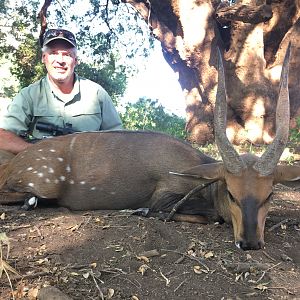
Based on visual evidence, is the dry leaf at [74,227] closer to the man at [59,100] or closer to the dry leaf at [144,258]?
the dry leaf at [144,258]

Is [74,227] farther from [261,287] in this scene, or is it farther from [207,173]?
[261,287]

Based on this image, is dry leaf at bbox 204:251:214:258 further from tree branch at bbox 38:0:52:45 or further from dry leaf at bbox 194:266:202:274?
tree branch at bbox 38:0:52:45

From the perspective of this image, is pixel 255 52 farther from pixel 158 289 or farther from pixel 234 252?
pixel 158 289

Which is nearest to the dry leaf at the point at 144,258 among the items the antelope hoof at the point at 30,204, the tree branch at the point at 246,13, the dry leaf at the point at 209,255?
the dry leaf at the point at 209,255

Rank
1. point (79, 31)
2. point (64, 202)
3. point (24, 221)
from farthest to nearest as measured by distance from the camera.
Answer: point (79, 31), point (64, 202), point (24, 221)

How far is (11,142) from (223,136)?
113 inches

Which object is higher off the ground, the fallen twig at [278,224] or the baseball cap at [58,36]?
the baseball cap at [58,36]

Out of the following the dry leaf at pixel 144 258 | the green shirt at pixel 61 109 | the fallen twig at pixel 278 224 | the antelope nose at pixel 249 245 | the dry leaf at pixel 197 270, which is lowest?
the fallen twig at pixel 278 224

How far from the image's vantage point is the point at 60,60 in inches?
257

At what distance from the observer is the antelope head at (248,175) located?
13.0 ft

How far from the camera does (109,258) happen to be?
339 cm

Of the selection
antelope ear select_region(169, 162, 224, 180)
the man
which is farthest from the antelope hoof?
antelope ear select_region(169, 162, 224, 180)

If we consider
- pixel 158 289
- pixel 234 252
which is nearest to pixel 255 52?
pixel 234 252

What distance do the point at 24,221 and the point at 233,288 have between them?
6.86 ft
